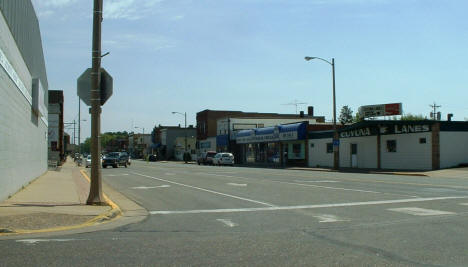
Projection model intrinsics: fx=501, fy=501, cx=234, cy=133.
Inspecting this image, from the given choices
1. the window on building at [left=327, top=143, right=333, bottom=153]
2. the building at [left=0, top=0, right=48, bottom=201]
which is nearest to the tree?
the window on building at [left=327, top=143, right=333, bottom=153]

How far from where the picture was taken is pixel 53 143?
63.1 metres

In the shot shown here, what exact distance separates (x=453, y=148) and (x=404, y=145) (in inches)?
140

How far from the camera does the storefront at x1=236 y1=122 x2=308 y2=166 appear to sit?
180ft

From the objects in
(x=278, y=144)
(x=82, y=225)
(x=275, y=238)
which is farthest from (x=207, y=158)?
(x=275, y=238)

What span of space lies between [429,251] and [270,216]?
4.76 m

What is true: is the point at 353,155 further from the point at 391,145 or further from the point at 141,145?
the point at 141,145

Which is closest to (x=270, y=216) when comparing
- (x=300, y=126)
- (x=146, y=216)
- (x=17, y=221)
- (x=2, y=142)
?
(x=146, y=216)

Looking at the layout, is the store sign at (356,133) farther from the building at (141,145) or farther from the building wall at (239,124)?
the building at (141,145)

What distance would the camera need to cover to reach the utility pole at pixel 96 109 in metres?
13.9

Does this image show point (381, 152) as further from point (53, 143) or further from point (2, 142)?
point (53, 143)

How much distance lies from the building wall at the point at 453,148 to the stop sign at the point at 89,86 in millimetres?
29688

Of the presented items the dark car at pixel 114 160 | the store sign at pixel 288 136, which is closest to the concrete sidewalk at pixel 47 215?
the dark car at pixel 114 160

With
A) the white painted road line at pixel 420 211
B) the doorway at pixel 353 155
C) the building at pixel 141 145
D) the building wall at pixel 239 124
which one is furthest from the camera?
the building at pixel 141 145

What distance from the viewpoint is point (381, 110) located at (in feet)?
167
